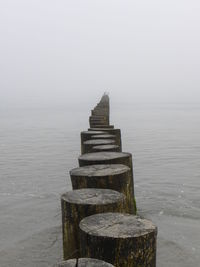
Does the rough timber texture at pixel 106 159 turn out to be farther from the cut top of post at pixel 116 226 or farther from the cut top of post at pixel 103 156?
the cut top of post at pixel 116 226

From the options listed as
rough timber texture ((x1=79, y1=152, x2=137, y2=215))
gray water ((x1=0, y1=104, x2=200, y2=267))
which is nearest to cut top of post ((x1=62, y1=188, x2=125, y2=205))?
rough timber texture ((x1=79, y1=152, x2=137, y2=215))

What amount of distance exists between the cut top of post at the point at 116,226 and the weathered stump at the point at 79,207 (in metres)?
0.14

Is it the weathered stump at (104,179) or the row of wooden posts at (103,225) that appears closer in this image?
the row of wooden posts at (103,225)

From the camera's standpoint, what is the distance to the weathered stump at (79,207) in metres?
2.88

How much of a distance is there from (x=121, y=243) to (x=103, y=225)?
0.22 meters

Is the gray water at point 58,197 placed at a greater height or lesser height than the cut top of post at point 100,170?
lesser

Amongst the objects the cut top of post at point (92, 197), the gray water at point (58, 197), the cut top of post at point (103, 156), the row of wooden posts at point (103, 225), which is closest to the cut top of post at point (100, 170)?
the row of wooden posts at point (103, 225)

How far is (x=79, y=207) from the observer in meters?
2.90

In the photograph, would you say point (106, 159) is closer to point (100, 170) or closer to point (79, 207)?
point (100, 170)

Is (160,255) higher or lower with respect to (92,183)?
lower

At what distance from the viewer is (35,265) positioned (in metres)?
4.74

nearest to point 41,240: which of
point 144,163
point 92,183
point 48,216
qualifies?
point 48,216

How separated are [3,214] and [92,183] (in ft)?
12.0

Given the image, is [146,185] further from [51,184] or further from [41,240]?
[41,240]
